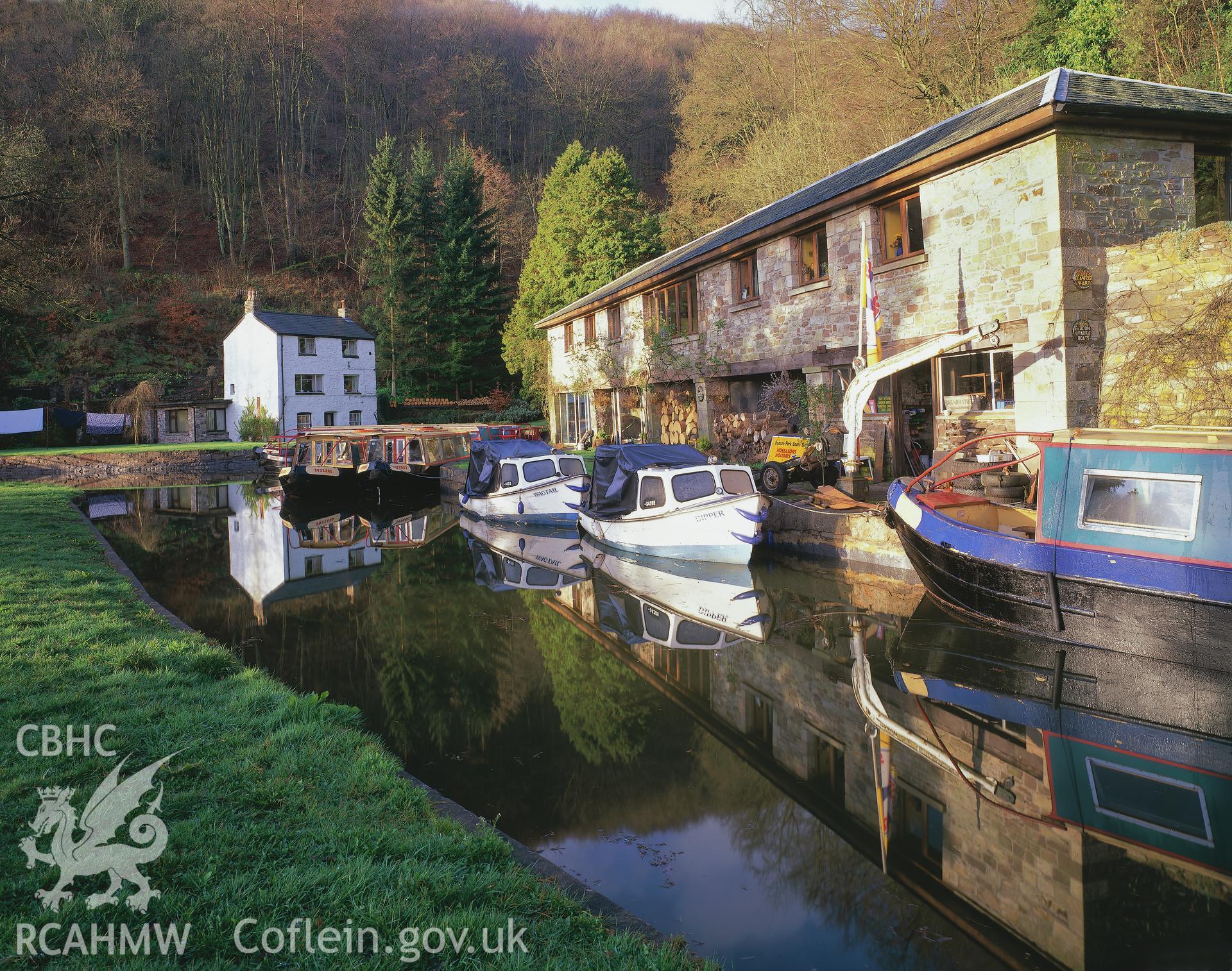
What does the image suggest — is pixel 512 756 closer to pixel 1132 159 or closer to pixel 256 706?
pixel 256 706

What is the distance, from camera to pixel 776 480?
15.7m

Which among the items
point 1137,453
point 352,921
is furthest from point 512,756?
point 1137,453

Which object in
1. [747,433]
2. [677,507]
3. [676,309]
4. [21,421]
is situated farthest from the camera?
[21,421]

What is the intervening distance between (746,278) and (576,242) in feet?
61.0

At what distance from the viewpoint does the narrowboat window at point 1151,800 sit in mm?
5281

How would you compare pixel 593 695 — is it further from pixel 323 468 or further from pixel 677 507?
pixel 323 468

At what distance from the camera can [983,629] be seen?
32.1 feet

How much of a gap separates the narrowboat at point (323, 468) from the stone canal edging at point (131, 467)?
7.92m

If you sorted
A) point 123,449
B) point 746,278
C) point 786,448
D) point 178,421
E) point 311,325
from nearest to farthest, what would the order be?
point 786,448 → point 746,278 → point 123,449 → point 311,325 → point 178,421

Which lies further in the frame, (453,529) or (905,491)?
(453,529)

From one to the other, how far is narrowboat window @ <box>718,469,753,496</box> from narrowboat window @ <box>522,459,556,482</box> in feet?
20.0

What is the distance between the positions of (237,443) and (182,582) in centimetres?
3050

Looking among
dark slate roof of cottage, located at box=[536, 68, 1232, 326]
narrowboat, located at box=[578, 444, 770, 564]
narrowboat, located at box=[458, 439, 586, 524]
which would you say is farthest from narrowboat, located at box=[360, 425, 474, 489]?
dark slate roof of cottage, located at box=[536, 68, 1232, 326]

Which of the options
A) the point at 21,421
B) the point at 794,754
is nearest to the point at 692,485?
the point at 794,754
